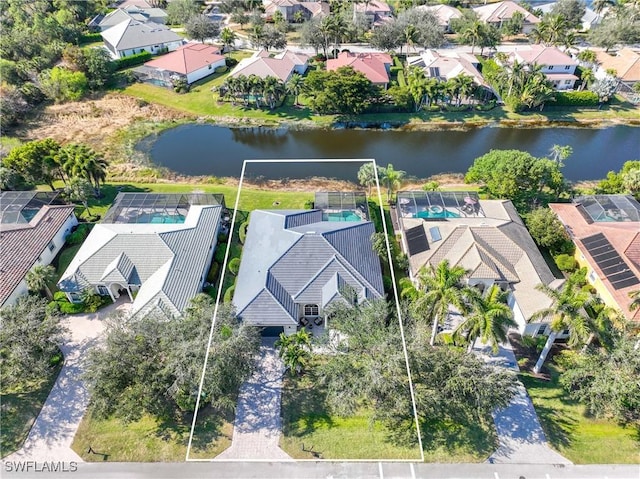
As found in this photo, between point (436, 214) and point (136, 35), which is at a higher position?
point (136, 35)

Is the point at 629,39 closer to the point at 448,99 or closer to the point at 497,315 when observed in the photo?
the point at 448,99

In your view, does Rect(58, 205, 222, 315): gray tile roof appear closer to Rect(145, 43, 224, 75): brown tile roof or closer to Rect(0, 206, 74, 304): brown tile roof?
Rect(0, 206, 74, 304): brown tile roof

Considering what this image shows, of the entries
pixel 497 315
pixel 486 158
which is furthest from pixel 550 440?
pixel 486 158

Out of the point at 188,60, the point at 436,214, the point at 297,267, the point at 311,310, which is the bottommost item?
the point at 311,310

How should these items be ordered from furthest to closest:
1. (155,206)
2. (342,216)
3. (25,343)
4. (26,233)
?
(155,206) < (342,216) < (26,233) < (25,343)

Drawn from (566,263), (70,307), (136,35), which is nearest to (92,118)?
(136,35)

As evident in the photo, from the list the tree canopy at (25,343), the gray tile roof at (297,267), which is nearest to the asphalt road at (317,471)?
the tree canopy at (25,343)

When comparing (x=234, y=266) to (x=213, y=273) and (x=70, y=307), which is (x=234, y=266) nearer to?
(x=213, y=273)
